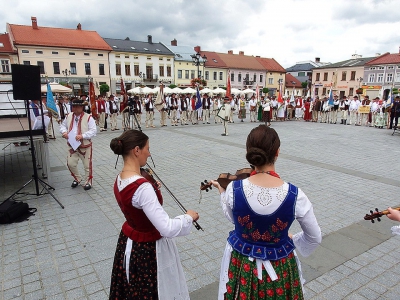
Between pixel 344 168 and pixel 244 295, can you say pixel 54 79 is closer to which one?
pixel 344 168

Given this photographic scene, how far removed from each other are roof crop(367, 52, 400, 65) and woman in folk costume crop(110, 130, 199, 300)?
55.0 m

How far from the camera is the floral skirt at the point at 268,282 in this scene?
1.78m

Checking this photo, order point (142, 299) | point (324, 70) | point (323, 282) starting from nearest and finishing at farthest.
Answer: point (142, 299) → point (323, 282) → point (324, 70)

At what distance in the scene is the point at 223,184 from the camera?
224cm

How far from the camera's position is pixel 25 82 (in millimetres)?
5184

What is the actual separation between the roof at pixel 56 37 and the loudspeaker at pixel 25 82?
43064 millimetres

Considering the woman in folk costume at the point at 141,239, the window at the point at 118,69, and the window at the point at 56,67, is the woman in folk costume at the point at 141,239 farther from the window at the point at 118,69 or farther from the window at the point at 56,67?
the window at the point at 118,69

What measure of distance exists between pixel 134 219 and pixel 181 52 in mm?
57603

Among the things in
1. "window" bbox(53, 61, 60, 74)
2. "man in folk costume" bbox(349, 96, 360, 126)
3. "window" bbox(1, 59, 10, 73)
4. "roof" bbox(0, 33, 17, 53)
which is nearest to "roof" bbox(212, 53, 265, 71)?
A: "window" bbox(53, 61, 60, 74)

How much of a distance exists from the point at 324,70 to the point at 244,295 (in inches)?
2471

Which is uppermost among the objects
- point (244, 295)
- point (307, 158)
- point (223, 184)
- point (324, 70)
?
point (324, 70)

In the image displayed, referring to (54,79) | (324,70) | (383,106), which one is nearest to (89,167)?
(383,106)

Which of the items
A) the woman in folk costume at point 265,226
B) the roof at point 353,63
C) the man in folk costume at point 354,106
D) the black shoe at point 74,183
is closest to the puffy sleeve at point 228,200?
the woman in folk costume at point 265,226

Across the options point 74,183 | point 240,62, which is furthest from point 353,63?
point 74,183
